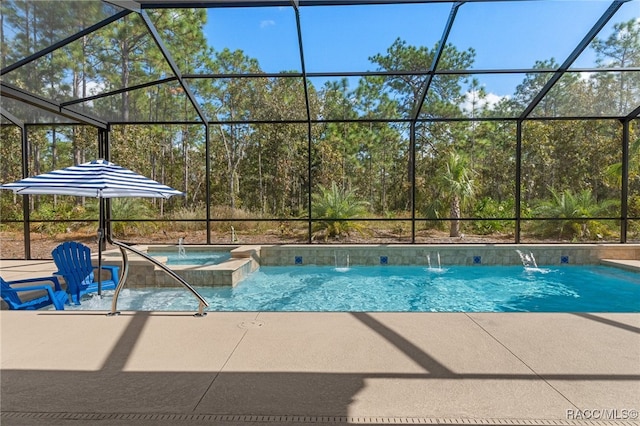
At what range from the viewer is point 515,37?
6574 mm

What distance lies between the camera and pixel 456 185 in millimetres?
9727

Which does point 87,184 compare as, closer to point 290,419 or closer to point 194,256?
point 290,419

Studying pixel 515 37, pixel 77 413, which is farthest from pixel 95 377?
pixel 515 37

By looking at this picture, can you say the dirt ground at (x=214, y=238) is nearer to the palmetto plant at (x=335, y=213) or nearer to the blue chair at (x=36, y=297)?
the palmetto plant at (x=335, y=213)

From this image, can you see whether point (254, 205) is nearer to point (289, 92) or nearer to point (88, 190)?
point (289, 92)

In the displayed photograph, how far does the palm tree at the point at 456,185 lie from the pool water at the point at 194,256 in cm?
583

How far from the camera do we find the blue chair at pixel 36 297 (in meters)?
3.89

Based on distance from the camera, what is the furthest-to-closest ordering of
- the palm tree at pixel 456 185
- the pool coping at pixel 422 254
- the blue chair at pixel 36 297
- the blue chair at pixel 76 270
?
the palm tree at pixel 456 185 < the pool coping at pixel 422 254 < the blue chair at pixel 76 270 < the blue chair at pixel 36 297

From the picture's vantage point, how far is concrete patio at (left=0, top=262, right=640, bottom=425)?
6.43 feet

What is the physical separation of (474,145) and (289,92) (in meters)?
7.71

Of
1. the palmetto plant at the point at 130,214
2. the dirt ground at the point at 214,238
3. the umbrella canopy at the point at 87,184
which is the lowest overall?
the dirt ground at the point at 214,238

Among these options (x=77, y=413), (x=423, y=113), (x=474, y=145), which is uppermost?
(x=423, y=113)

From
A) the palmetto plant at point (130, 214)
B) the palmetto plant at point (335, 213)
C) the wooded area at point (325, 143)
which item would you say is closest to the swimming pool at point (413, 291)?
the wooded area at point (325, 143)

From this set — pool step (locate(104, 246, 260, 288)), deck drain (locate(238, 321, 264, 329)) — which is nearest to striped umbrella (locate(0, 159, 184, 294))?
deck drain (locate(238, 321, 264, 329))
